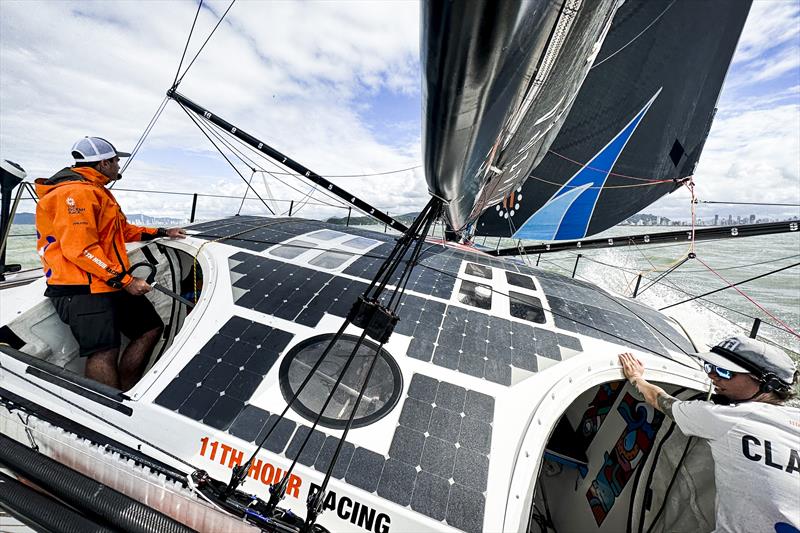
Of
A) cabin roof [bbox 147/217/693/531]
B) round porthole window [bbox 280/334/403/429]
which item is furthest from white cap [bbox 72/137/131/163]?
round porthole window [bbox 280/334/403/429]

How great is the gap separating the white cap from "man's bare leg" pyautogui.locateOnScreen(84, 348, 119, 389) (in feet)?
5.47

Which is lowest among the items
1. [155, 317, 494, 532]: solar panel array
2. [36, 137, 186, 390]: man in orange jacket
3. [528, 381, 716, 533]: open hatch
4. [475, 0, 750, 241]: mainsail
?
[528, 381, 716, 533]: open hatch

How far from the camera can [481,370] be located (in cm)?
262

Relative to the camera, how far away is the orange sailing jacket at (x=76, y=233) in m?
2.58

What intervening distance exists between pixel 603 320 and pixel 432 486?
2.64 metres

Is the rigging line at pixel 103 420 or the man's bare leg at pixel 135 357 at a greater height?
the rigging line at pixel 103 420

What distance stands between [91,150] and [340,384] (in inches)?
116

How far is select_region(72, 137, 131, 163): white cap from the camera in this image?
2.85 m

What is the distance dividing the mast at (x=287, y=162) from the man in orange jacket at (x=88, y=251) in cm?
391

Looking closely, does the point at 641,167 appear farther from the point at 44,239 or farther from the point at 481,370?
the point at 44,239

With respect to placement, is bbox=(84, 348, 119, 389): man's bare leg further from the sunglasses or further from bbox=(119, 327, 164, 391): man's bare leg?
the sunglasses

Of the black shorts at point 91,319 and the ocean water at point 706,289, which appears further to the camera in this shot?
the ocean water at point 706,289

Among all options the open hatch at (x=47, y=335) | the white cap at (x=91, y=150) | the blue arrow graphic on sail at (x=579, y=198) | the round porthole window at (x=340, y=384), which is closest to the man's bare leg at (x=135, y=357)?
the open hatch at (x=47, y=335)

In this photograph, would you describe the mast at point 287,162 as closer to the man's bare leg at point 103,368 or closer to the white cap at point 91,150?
the white cap at point 91,150
